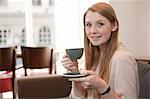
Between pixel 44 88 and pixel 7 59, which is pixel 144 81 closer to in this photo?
pixel 44 88

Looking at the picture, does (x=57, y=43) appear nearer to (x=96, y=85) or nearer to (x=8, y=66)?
(x=8, y=66)

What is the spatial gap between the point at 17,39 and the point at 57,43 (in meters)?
0.99

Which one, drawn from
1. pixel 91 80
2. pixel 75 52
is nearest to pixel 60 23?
pixel 75 52

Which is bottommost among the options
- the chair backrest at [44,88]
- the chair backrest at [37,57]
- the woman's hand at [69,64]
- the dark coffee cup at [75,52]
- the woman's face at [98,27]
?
the chair backrest at [44,88]

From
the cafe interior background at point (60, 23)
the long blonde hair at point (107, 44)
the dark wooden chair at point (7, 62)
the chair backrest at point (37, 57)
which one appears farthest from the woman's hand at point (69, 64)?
the chair backrest at point (37, 57)

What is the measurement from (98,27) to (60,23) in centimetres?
315

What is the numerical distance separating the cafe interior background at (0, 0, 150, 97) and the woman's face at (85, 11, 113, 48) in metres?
1.40

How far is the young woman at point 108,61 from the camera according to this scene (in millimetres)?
1282

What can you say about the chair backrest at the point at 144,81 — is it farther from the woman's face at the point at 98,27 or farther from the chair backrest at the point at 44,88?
the chair backrest at the point at 44,88

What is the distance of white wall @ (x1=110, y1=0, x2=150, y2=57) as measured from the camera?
2.79m

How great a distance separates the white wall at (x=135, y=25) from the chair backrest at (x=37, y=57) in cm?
107

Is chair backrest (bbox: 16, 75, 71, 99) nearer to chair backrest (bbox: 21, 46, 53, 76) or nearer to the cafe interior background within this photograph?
the cafe interior background

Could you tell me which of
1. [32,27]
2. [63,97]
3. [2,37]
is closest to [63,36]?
[32,27]

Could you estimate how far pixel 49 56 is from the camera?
138 inches
